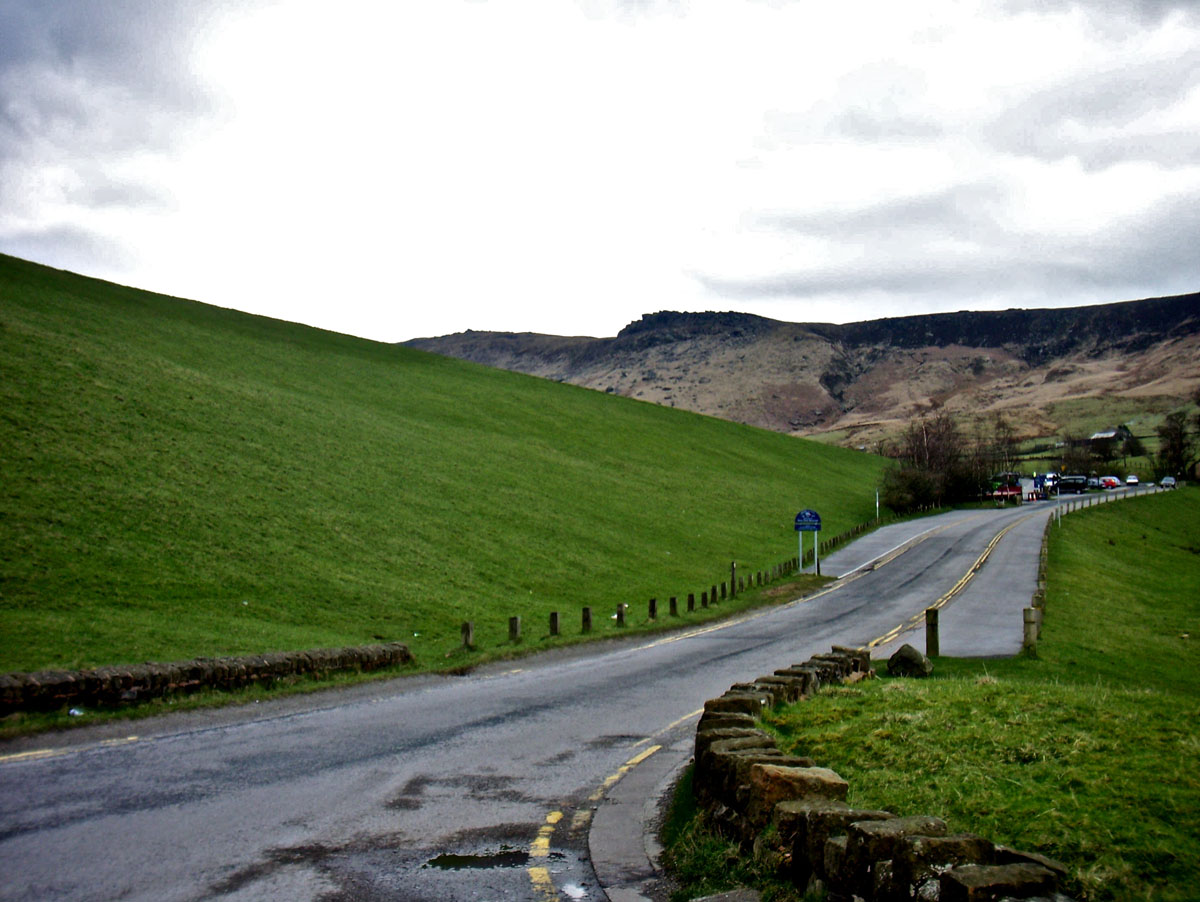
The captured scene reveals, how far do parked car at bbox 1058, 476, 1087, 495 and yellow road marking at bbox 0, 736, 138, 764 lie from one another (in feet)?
443

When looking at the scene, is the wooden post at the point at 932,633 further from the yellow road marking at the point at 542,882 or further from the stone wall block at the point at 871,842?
the stone wall block at the point at 871,842

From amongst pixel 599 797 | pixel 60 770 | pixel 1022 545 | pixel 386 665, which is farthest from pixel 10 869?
pixel 1022 545

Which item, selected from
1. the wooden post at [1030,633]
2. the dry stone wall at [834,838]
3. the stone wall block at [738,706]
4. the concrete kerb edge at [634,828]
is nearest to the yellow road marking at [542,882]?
the concrete kerb edge at [634,828]

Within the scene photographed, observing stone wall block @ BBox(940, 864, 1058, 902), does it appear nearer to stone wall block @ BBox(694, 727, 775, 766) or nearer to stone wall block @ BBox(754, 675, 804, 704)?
stone wall block @ BBox(694, 727, 775, 766)

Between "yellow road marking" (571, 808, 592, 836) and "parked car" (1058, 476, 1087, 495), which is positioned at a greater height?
"parked car" (1058, 476, 1087, 495)

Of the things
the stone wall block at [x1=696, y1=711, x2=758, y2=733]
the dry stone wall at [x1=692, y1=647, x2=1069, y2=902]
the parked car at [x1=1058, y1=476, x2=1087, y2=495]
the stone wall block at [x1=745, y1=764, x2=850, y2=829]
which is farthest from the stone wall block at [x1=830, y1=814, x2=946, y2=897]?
the parked car at [x1=1058, y1=476, x2=1087, y2=495]

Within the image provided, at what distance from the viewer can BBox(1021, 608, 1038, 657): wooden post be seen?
828 inches

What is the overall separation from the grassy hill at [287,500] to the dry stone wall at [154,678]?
2.47m

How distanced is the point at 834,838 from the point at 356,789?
590cm

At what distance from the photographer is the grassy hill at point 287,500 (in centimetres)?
2350

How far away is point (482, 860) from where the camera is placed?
793cm

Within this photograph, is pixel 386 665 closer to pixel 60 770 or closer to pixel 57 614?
pixel 57 614

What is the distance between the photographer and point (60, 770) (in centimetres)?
1073

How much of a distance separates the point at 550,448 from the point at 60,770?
56592 millimetres
